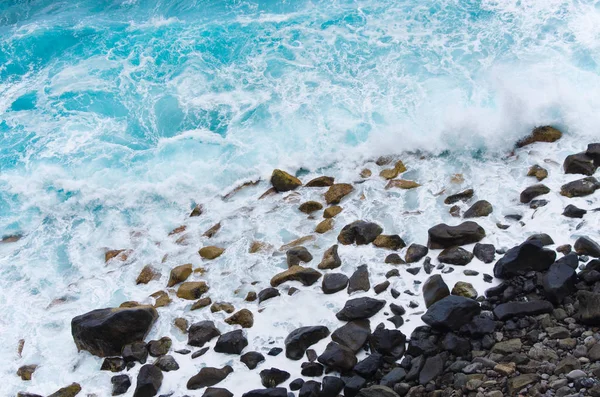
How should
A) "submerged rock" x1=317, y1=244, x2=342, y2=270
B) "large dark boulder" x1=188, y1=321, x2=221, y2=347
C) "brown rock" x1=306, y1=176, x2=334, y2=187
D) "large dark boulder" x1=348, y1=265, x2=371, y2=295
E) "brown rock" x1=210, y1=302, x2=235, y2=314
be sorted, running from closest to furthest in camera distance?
"large dark boulder" x1=188, y1=321, x2=221, y2=347 → "large dark boulder" x1=348, y1=265, x2=371, y2=295 → "brown rock" x1=210, y1=302, x2=235, y2=314 → "submerged rock" x1=317, y1=244, x2=342, y2=270 → "brown rock" x1=306, y1=176, x2=334, y2=187

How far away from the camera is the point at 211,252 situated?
23.3 ft

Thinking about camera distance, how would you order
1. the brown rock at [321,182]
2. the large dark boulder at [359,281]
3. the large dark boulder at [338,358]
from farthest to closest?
the brown rock at [321,182]
the large dark boulder at [359,281]
the large dark boulder at [338,358]

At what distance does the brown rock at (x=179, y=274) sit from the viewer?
6750 mm

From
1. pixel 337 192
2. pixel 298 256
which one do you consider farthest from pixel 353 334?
pixel 337 192

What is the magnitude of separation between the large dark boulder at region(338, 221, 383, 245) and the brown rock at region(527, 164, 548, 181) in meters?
2.27

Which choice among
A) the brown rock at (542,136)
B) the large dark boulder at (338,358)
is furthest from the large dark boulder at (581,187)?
the large dark boulder at (338,358)

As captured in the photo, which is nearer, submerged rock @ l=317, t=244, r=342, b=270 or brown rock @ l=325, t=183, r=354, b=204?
submerged rock @ l=317, t=244, r=342, b=270

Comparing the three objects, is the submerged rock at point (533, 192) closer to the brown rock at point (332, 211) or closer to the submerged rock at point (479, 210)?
the submerged rock at point (479, 210)

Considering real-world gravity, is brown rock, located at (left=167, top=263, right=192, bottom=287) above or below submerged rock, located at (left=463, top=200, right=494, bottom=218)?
below

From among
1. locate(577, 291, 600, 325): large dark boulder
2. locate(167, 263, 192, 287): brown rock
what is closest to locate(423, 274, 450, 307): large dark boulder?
locate(577, 291, 600, 325): large dark boulder

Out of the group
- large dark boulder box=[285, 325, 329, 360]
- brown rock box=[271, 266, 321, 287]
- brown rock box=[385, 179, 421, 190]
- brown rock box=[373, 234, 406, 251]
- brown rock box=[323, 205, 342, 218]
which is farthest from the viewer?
brown rock box=[385, 179, 421, 190]

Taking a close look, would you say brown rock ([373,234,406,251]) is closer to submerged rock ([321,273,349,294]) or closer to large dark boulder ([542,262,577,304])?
submerged rock ([321,273,349,294])

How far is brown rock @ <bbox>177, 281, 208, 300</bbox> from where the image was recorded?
6456 mm

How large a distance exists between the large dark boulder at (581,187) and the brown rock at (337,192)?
2815 mm
